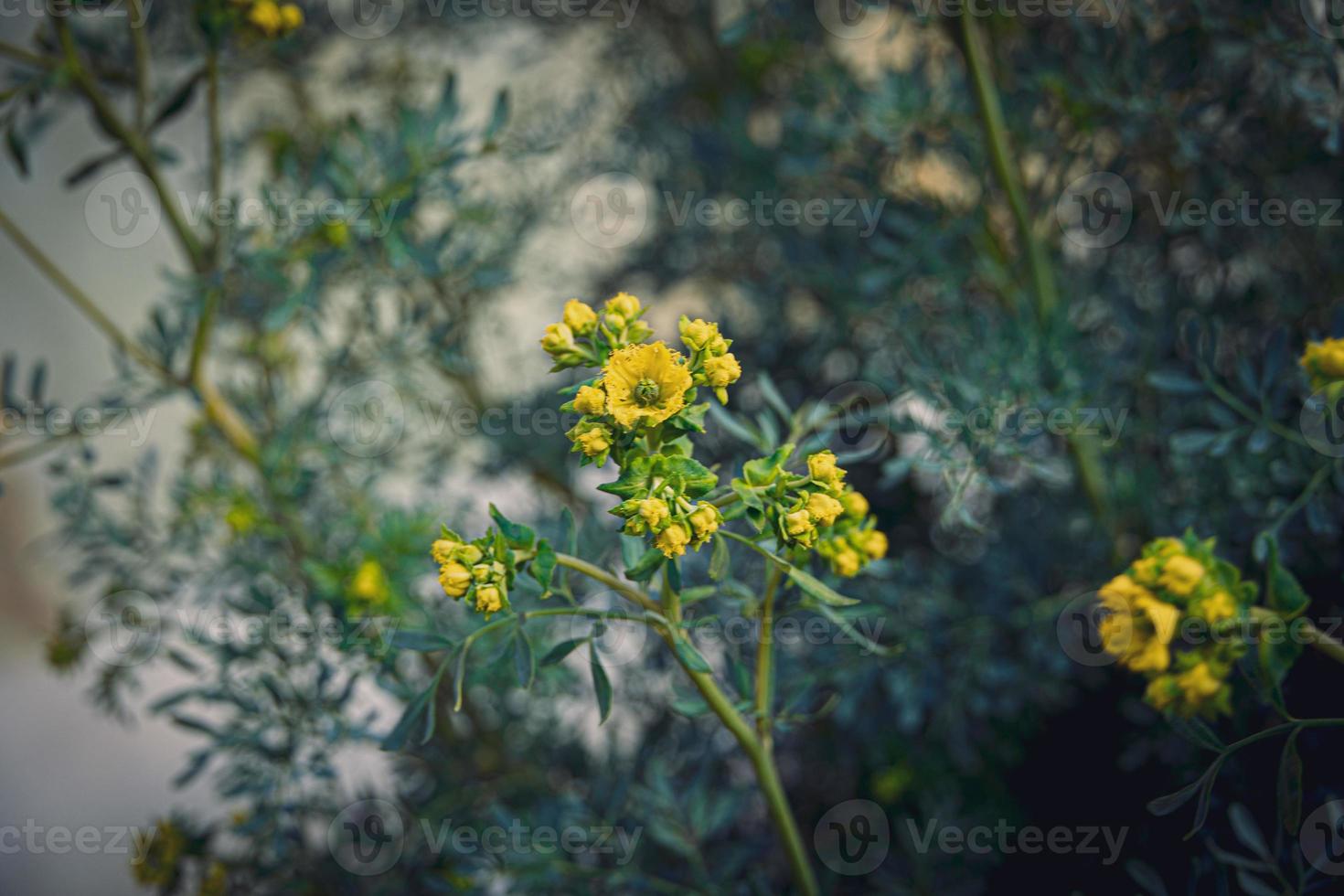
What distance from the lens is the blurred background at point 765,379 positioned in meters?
0.90

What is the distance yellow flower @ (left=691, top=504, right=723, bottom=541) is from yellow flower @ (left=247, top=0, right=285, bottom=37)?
67 cm

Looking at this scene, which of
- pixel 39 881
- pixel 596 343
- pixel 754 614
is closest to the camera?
pixel 596 343

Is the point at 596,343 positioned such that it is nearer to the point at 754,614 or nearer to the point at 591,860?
the point at 754,614

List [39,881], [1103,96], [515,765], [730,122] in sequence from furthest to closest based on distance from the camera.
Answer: [39,881], [730,122], [515,765], [1103,96]

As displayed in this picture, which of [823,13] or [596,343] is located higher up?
[823,13]

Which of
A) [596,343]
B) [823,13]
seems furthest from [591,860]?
[823,13]

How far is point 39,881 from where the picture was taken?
1.67 meters

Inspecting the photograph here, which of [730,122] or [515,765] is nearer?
[515,765]

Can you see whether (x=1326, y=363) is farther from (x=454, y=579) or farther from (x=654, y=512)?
(x=454, y=579)

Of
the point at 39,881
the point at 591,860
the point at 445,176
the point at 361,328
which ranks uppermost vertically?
the point at 445,176

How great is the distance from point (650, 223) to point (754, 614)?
882mm

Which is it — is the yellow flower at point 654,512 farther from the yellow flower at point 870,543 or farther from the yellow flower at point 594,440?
the yellow flower at point 870,543

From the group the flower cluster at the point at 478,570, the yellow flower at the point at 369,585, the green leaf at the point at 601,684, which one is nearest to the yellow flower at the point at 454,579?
the flower cluster at the point at 478,570

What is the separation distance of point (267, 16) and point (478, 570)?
0.61 metres
